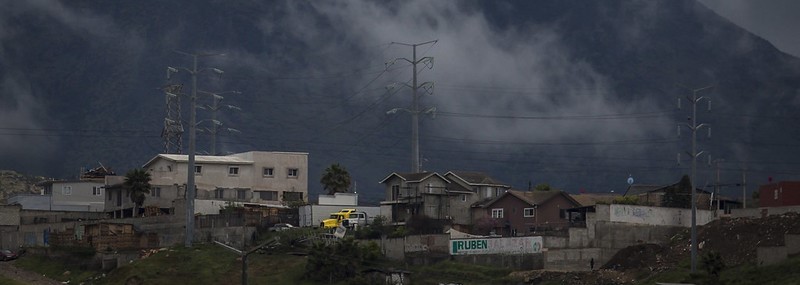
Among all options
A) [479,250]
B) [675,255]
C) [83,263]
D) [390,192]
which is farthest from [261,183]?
[675,255]

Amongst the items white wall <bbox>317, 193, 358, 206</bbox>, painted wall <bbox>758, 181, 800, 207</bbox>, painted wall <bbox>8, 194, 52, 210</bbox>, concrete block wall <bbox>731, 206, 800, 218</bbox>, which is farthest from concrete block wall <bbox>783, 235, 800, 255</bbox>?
painted wall <bbox>8, 194, 52, 210</bbox>

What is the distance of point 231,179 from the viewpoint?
128 meters

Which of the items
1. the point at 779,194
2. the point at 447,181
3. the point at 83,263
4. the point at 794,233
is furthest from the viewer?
the point at 447,181

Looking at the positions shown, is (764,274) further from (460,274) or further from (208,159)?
(208,159)

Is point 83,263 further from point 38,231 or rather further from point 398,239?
point 398,239

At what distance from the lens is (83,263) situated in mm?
105938

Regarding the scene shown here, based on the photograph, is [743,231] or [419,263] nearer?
[743,231]

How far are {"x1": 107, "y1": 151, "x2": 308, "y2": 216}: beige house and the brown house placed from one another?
76.8 ft

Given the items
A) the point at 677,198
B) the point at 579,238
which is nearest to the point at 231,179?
the point at 579,238

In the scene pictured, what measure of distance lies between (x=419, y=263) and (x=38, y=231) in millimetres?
36095

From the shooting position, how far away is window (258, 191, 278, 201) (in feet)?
422

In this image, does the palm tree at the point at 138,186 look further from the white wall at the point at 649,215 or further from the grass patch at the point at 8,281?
the white wall at the point at 649,215

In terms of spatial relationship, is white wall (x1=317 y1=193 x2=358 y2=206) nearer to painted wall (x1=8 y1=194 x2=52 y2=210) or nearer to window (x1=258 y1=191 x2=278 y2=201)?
window (x1=258 y1=191 x2=278 y2=201)

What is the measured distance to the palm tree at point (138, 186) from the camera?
121000 mm
